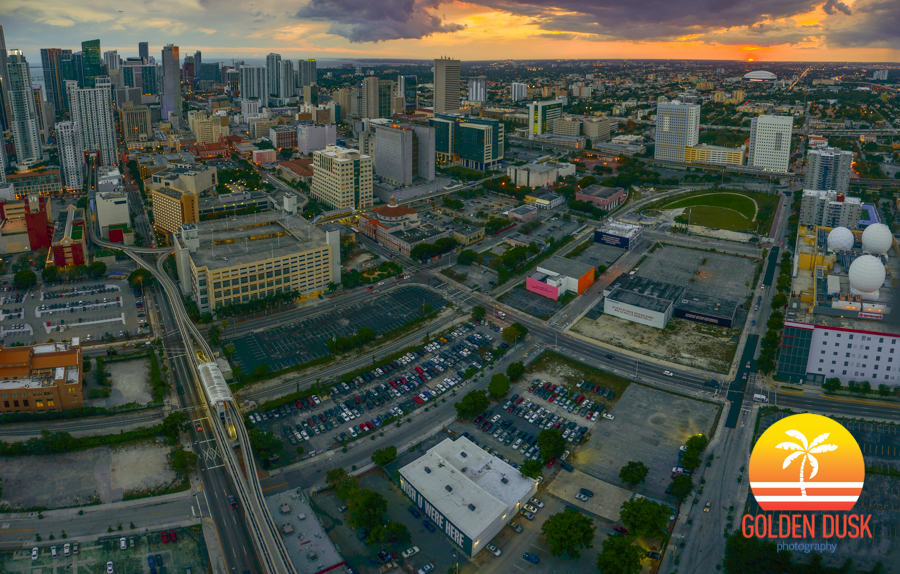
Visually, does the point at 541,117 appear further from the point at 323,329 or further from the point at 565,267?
the point at 323,329

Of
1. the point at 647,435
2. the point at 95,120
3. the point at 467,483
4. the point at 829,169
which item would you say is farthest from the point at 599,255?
the point at 95,120

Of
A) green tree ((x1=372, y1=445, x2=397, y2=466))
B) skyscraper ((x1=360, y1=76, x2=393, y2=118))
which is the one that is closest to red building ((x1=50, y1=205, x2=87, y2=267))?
green tree ((x1=372, y1=445, x2=397, y2=466))

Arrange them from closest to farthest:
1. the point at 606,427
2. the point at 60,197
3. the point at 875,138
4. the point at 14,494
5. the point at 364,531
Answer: the point at 364,531
the point at 14,494
the point at 606,427
the point at 60,197
the point at 875,138

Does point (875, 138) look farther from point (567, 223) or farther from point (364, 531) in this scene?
point (364, 531)

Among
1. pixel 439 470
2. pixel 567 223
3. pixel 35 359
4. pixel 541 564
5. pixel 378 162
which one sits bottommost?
pixel 541 564

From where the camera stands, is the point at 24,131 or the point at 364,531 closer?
the point at 364,531

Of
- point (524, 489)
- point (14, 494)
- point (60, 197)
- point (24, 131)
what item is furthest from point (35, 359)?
point (24, 131)

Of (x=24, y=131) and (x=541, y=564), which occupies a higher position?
(x=24, y=131)
